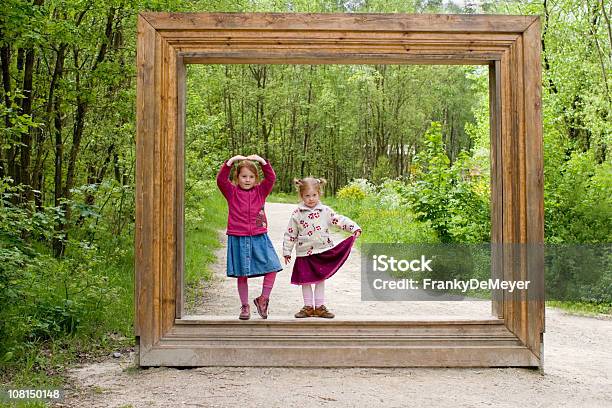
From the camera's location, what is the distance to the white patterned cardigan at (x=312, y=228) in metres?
5.89

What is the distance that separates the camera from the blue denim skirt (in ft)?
19.0

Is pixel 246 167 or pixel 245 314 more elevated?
pixel 246 167

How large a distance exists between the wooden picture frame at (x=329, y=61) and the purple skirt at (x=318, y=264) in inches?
17.4

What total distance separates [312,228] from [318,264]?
0.32m

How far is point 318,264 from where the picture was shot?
19.4 feet

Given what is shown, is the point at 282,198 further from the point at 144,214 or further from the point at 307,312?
the point at 144,214

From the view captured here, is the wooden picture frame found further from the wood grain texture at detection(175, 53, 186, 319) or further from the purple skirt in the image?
the purple skirt

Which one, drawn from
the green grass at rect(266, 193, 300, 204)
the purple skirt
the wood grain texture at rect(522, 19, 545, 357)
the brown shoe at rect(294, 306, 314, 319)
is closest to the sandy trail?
the green grass at rect(266, 193, 300, 204)

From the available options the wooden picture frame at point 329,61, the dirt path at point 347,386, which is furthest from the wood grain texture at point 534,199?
the dirt path at point 347,386

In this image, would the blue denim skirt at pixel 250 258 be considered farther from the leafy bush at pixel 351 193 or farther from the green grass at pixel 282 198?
the leafy bush at pixel 351 193

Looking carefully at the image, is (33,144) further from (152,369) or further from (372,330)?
(372,330)

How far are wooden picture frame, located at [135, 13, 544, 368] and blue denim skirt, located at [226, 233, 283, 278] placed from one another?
43 cm

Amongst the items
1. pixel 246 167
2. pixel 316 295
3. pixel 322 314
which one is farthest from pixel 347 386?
pixel 246 167

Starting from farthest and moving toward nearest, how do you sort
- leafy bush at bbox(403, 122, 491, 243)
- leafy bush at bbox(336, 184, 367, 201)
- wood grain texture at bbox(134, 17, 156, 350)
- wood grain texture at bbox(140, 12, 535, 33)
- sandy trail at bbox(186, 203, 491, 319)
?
leafy bush at bbox(336, 184, 367, 201) < leafy bush at bbox(403, 122, 491, 243) < sandy trail at bbox(186, 203, 491, 319) < wood grain texture at bbox(140, 12, 535, 33) < wood grain texture at bbox(134, 17, 156, 350)
